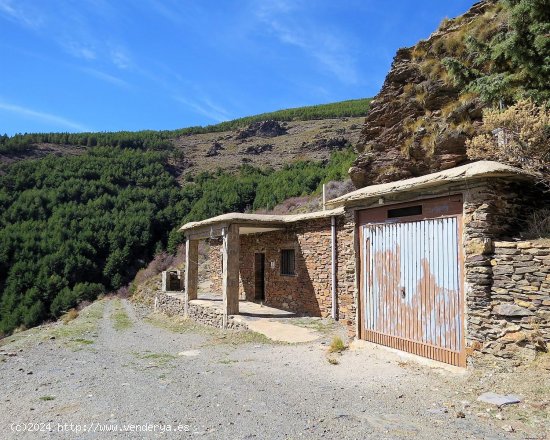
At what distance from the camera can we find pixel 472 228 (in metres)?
6.48

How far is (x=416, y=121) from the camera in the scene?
1153 cm

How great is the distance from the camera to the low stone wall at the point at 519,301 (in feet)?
18.8

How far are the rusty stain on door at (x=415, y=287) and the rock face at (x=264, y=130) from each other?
62.5 m

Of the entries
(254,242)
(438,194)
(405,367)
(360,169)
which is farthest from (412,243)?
(254,242)

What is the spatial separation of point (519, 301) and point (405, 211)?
8.10 feet

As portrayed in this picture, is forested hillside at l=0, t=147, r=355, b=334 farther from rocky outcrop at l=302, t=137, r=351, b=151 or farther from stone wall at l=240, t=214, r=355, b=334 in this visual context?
stone wall at l=240, t=214, r=355, b=334

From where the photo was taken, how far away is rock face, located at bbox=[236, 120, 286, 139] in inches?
2744

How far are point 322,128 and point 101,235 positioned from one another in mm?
36577

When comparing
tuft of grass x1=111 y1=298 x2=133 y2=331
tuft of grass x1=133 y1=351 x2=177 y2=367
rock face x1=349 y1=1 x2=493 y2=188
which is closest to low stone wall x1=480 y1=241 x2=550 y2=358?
rock face x1=349 y1=1 x2=493 y2=188

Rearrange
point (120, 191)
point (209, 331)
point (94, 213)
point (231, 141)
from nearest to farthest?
point (209, 331) → point (94, 213) → point (120, 191) → point (231, 141)

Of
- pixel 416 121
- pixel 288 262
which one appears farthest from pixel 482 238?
pixel 288 262

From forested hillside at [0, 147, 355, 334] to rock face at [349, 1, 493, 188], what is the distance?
746 inches

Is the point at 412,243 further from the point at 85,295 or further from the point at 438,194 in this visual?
the point at 85,295

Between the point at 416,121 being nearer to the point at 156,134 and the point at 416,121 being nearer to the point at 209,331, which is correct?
the point at 209,331
